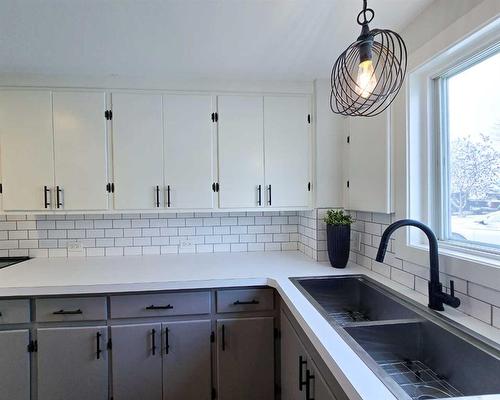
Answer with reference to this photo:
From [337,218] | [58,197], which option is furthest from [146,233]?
[337,218]

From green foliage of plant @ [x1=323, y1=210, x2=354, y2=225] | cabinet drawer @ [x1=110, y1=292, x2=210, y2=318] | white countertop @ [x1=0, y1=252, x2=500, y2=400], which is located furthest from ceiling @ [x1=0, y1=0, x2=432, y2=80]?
cabinet drawer @ [x1=110, y1=292, x2=210, y2=318]

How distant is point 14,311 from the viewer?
5.74ft

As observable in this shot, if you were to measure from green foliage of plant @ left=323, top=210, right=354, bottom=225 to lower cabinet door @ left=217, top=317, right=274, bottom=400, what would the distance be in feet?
2.44

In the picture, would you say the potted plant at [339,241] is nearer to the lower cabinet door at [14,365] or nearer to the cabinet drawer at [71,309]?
the cabinet drawer at [71,309]

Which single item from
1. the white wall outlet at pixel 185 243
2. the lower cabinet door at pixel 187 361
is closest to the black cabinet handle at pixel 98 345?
the lower cabinet door at pixel 187 361

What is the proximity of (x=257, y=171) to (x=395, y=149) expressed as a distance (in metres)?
0.97

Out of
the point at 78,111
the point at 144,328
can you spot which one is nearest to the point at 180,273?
the point at 144,328

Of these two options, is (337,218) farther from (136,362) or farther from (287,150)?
(136,362)

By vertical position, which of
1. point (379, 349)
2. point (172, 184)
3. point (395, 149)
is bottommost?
point (379, 349)

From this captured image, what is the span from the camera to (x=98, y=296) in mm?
1790

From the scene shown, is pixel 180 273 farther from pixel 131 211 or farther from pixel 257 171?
pixel 257 171

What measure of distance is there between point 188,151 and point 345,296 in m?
1.44

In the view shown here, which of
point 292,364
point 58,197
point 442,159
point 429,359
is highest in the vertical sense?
point 442,159

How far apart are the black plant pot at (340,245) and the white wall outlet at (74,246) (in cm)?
195
